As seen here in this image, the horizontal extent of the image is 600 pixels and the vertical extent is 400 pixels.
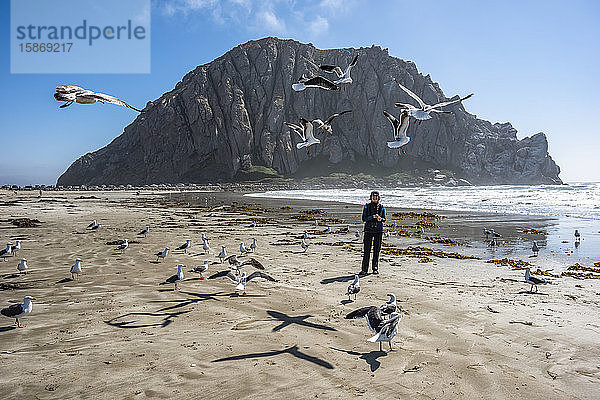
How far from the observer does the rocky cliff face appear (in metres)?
151

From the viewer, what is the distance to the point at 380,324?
18.8ft

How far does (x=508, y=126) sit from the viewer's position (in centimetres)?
17912

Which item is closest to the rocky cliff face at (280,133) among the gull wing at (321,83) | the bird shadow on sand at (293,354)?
the gull wing at (321,83)

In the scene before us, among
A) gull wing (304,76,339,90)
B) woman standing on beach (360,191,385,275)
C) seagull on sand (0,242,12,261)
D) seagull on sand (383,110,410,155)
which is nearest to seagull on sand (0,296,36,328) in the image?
seagull on sand (0,242,12,261)

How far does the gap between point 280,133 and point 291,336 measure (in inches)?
5890

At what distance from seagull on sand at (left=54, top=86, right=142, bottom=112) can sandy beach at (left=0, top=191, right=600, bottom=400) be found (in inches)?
171

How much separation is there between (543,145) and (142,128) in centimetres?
18941

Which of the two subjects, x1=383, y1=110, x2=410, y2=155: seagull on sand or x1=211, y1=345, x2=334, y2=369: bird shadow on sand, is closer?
x1=211, y1=345, x2=334, y2=369: bird shadow on sand

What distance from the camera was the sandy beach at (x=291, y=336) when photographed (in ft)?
15.0

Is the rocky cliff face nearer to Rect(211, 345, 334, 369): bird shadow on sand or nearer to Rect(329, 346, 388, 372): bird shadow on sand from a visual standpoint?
Rect(211, 345, 334, 369): bird shadow on sand

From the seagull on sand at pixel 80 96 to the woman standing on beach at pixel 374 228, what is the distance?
7.26m

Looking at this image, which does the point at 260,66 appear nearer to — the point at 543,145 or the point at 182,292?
the point at 543,145

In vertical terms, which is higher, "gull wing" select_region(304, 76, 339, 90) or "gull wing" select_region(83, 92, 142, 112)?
"gull wing" select_region(304, 76, 339, 90)

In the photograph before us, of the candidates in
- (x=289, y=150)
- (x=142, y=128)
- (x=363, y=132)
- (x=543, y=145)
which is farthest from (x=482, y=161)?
(x=142, y=128)
